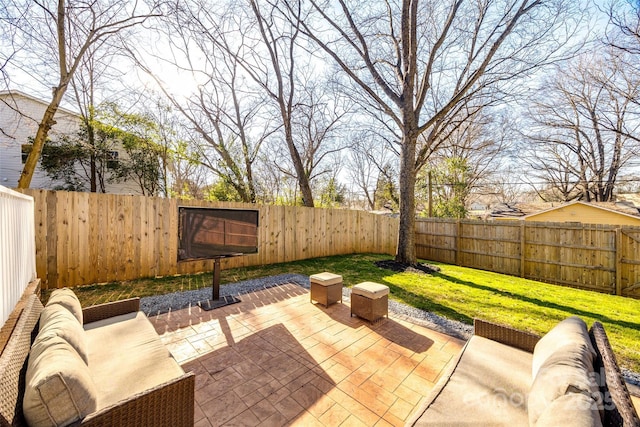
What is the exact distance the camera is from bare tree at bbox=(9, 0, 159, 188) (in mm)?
5578

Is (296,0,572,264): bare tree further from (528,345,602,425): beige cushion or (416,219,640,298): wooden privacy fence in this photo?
(528,345,602,425): beige cushion

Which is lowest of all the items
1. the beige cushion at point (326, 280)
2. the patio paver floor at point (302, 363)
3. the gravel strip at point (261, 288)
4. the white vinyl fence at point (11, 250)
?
the patio paver floor at point (302, 363)

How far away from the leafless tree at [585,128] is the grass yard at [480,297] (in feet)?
31.7

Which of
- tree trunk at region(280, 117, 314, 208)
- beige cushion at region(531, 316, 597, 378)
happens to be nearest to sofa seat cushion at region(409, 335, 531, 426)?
beige cushion at region(531, 316, 597, 378)

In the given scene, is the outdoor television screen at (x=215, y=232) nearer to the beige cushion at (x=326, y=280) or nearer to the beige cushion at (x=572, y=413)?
the beige cushion at (x=326, y=280)

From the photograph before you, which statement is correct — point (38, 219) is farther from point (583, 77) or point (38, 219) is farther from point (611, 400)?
point (583, 77)

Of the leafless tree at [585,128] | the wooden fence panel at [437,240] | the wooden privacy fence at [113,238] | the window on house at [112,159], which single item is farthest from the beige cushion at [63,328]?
the leafless tree at [585,128]

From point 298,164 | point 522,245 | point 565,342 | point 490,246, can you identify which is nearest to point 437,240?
point 490,246

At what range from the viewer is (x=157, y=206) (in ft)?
17.6

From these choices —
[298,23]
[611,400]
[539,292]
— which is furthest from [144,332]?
[298,23]

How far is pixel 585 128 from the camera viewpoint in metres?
14.7

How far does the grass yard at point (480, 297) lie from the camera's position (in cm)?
351

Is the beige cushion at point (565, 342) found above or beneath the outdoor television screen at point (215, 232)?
beneath

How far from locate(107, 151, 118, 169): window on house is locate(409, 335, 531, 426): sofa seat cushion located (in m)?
13.0
